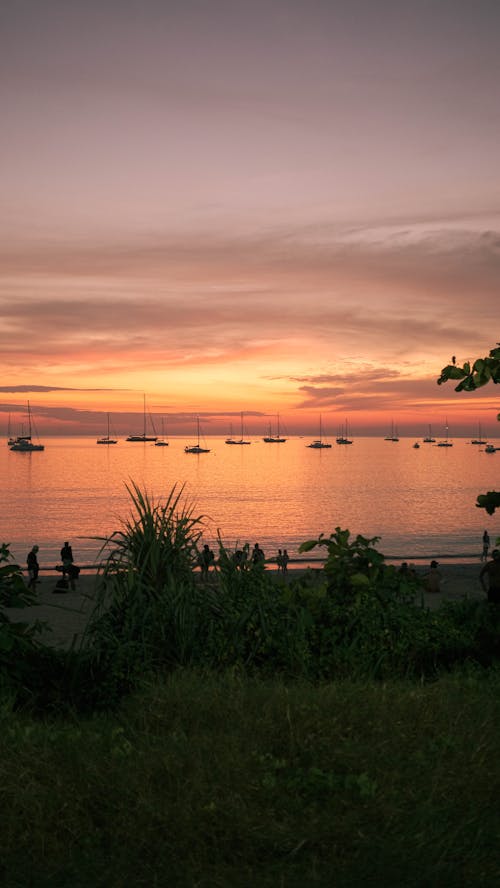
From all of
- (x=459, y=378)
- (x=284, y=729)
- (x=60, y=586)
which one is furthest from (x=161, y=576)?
(x=60, y=586)

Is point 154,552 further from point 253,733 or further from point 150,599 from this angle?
point 253,733

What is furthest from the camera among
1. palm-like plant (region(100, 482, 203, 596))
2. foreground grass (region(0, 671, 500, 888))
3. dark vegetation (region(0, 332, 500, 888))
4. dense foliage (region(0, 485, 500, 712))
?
palm-like plant (region(100, 482, 203, 596))

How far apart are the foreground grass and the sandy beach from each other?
6.77 m

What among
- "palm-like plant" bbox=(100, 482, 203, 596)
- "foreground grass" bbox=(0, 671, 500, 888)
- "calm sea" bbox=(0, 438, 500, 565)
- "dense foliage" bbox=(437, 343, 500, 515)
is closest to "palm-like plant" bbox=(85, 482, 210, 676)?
"palm-like plant" bbox=(100, 482, 203, 596)

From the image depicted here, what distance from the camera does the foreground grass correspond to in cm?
400

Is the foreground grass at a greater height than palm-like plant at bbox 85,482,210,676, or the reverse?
palm-like plant at bbox 85,482,210,676

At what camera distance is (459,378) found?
7.16 m

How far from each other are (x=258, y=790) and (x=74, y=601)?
860 inches

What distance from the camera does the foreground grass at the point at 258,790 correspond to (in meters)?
4.00

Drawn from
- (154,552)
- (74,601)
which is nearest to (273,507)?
(74,601)

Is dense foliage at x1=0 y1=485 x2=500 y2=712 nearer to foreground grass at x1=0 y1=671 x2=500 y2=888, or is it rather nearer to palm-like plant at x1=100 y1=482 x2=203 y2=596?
palm-like plant at x1=100 y1=482 x2=203 y2=596

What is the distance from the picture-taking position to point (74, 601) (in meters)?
25.4

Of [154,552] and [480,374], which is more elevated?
[480,374]

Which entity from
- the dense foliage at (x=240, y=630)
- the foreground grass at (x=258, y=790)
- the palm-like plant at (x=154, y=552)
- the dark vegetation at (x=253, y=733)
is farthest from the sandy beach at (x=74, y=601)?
the foreground grass at (x=258, y=790)
